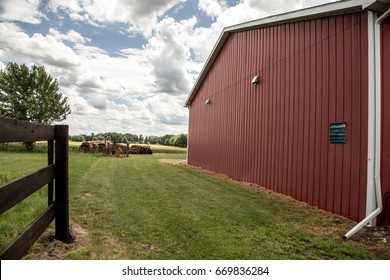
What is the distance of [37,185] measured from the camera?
3.09m

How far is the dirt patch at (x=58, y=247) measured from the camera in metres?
3.26

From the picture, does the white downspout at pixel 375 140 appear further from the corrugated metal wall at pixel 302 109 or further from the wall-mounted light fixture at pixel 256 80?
the wall-mounted light fixture at pixel 256 80

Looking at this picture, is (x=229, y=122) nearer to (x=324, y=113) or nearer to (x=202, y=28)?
(x=202, y=28)

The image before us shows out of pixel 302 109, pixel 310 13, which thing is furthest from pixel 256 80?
pixel 310 13

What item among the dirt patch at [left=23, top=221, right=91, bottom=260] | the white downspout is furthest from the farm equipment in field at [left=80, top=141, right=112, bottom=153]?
the white downspout

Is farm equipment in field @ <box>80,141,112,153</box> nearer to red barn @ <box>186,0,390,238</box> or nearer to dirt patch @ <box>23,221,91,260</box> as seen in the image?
red barn @ <box>186,0,390,238</box>

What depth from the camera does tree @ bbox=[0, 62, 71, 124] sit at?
2616 centimetres

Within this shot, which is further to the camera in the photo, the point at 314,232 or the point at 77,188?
the point at 77,188

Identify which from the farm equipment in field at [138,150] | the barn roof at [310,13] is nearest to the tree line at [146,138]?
the farm equipment in field at [138,150]

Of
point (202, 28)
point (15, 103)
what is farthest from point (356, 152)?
point (15, 103)

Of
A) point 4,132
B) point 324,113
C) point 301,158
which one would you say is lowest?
point 301,158

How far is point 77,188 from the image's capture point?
7535 mm

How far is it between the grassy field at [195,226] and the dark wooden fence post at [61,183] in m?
0.24

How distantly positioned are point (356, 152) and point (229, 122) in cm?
648
